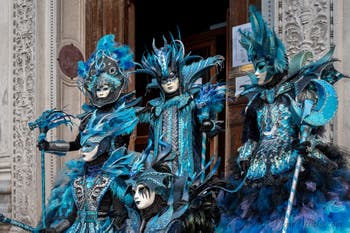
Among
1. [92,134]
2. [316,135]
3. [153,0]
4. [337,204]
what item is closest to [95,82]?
[92,134]

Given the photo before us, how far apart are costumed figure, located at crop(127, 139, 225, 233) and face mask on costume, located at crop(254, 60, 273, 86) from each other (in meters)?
0.63

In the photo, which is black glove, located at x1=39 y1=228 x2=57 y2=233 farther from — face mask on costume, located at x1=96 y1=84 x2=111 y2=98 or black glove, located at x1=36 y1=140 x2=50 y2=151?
face mask on costume, located at x1=96 y1=84 x2=111 y2=98

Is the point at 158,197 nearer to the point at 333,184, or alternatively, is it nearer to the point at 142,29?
the point at 333,184

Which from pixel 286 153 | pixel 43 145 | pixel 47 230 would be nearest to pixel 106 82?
pixel 43 145

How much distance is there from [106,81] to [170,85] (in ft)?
1.58

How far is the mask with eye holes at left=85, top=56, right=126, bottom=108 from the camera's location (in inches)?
196

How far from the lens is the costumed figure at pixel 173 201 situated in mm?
3889

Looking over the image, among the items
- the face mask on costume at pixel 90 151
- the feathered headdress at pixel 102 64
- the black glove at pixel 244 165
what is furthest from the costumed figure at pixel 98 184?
the black glove at pixel 244 165

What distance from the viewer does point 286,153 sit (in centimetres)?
388

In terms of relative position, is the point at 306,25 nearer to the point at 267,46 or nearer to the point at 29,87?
the point at 267,46

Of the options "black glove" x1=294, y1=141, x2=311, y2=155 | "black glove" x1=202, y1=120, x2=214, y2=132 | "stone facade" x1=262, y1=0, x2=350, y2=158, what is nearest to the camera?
"black glove" x1=294, y1=141, x2=311, y2=155

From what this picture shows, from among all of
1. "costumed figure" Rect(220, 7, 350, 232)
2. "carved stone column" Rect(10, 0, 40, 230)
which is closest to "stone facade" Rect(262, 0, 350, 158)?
"costumed figure" Rect(220, 7, 350, 232)

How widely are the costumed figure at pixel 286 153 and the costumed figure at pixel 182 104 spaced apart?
0.77 metres

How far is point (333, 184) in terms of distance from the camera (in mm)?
3701
